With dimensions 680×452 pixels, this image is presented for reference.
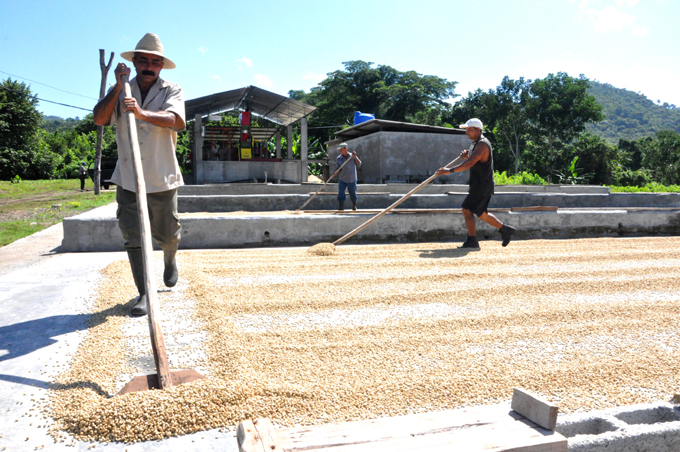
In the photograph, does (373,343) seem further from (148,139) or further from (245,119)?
(245,119)

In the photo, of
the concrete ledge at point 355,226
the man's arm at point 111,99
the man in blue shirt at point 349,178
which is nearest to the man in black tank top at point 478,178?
the concrete ledge at point 355,226

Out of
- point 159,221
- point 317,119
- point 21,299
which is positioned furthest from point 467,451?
point 317,119

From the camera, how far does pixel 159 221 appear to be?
321 centimetres

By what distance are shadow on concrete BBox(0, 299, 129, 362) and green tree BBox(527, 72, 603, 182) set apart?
119ft

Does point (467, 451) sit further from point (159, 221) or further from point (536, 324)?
point (159, 221)

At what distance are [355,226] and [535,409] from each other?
16.7 feet

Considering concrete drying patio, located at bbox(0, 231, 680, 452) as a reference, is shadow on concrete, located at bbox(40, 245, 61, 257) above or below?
above

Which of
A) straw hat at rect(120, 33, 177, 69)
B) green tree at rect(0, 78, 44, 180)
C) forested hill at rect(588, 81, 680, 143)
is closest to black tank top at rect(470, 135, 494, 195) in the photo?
straw hat at rect(120, 33, 177, 69)

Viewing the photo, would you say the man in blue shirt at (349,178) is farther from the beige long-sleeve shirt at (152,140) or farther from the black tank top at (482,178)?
the beige long-sleeve shirt at (152,140)

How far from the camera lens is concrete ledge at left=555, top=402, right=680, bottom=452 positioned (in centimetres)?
164

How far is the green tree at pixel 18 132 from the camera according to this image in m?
28.4

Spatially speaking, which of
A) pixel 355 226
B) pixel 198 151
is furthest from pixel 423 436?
pixel 198 151

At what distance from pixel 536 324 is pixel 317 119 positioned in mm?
43487

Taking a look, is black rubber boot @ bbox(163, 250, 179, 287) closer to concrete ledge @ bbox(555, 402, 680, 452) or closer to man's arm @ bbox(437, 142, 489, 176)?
concrete ledge @ bbox(555, 402, 680, 452)
